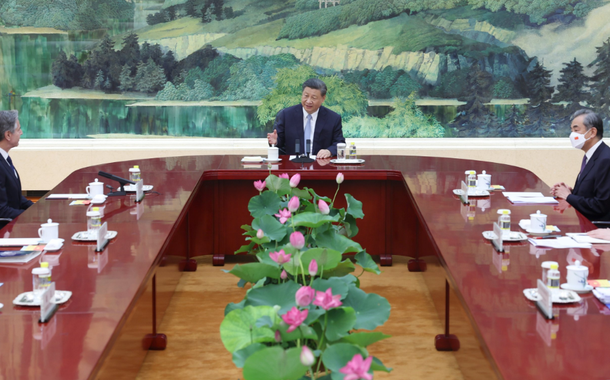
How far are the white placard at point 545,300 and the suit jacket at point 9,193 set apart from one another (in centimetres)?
303

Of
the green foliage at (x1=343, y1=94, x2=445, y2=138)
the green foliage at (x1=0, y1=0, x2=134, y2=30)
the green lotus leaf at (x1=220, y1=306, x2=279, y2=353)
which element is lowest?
the green lotus leaf at (x1=220, y1=306, x2=279, y2=353)

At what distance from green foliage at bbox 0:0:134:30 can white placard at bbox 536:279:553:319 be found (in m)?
6.99

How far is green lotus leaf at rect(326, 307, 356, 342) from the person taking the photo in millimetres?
1659

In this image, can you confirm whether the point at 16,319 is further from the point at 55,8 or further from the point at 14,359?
the point at 55,8

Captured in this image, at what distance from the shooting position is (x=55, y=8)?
26.1 ft

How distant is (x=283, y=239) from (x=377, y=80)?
5.71 metres

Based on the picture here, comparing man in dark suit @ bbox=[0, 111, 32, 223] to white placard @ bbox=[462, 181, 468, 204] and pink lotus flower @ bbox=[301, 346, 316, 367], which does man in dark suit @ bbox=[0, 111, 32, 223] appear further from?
pink lotus flower @ bbox=[301, 346, 316, 367]

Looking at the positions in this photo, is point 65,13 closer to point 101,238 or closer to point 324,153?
point 324,153

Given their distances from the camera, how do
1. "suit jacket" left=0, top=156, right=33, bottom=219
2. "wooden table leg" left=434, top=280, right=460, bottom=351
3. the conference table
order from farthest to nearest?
"suit jacket" left=0, top=156, right=33, bottom=219 < "wooden table leg" left=434, top=280, right=460, bottom=351 < the conference table

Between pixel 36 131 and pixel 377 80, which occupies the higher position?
pixel 377 80

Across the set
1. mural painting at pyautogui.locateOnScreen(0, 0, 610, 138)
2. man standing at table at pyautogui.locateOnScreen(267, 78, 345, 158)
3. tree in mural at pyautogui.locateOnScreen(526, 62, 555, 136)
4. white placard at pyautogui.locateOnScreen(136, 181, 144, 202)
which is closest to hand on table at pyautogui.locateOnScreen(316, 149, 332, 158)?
man standing at table at pyautogui.locateOnScreen(267, 78, 345, 158)

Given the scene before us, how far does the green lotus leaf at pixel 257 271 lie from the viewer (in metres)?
2.12

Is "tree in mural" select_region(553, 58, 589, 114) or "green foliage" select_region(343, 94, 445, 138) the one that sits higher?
"tree in mural" select_region(553, 58, 589, 114)

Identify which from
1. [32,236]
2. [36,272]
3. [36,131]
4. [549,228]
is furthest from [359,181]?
[36,131]
